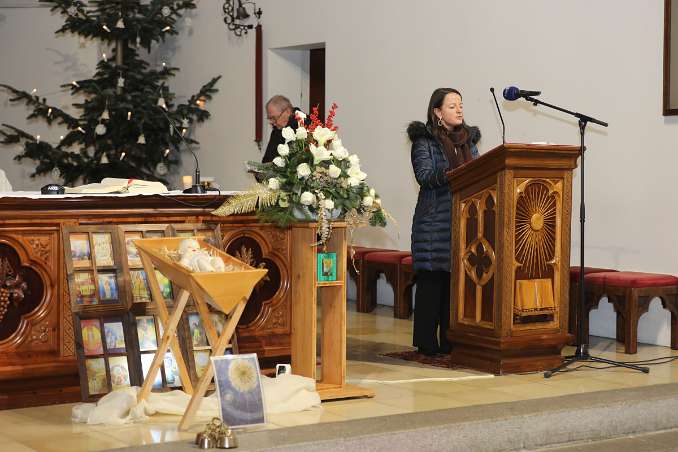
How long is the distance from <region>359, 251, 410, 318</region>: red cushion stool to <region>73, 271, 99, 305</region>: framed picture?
3747 millimetres

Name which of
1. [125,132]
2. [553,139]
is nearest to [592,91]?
[553,139]

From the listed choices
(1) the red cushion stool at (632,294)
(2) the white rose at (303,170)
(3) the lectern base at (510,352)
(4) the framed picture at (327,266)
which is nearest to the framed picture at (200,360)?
(4) the framed picture at (327,266)

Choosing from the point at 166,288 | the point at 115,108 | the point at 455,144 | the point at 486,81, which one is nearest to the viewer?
the point at 166,288

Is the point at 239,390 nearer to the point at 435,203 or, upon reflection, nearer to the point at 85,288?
the point at 85,288

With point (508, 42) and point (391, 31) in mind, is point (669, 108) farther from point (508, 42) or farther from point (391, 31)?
point (391, 31)

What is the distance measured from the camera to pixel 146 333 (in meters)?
5.42

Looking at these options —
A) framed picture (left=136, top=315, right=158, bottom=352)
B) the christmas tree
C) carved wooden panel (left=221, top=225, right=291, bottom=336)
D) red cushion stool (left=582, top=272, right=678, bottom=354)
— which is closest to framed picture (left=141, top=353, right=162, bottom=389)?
framed picture (left=136, top=315, right=158, bottom=352)

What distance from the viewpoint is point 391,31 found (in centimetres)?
933

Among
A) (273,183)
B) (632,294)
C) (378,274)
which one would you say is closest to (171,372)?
(273,183)

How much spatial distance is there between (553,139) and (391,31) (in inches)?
79.1

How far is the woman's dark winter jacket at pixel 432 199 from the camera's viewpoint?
6.57 m

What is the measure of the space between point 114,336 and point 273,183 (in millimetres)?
1018

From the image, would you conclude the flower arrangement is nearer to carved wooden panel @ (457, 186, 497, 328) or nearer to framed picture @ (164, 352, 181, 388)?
framed picture @ (164, 352, 181, 388)

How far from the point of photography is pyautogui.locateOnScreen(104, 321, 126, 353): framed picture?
17.4 feet
